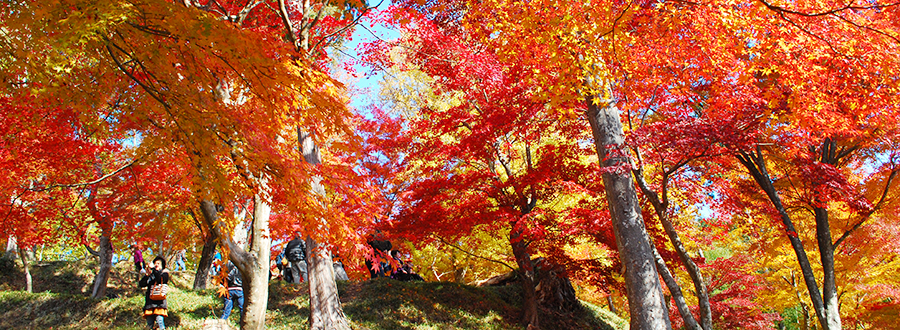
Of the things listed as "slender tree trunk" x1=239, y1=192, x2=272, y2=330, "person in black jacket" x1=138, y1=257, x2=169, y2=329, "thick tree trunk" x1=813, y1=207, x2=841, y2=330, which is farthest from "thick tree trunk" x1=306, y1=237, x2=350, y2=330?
"thick tree trunk" x1=813, y1=207, x2=841, y2=330

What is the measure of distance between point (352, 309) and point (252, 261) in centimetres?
447

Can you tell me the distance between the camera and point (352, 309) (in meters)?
8.95

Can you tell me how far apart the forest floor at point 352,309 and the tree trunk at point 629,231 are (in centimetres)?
456

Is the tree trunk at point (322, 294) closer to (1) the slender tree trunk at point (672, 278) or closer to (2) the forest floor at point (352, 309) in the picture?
(2) the forest floor at point (352, 309)

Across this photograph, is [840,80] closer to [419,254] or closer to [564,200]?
[564,200]

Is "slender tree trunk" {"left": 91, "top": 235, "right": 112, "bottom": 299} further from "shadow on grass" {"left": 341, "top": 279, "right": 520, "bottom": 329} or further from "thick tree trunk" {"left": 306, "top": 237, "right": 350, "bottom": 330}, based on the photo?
"thick tree trunk" {"left": 306, "top": 237, "right": 350, "bottom": 330}

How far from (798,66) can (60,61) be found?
8.95 metres

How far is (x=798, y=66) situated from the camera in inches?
267

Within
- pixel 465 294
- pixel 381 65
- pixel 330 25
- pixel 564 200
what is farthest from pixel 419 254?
pixel 330 25

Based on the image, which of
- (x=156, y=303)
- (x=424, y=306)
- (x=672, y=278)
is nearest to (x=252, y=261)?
(x=156, y=303)

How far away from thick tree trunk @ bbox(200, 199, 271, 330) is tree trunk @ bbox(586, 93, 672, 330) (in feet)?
14.1

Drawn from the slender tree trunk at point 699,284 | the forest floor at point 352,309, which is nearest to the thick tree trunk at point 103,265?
the forest floor at point 352,309

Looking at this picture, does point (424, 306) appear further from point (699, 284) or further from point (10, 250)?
point (10, 250)

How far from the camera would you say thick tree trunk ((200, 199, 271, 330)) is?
4578 millimetres
